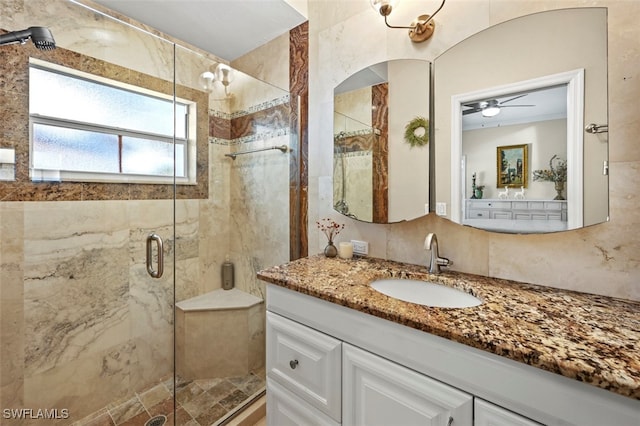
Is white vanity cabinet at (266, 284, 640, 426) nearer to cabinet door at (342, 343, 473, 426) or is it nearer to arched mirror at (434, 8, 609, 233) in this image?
cabinet door at (342, 343, 473, 426)

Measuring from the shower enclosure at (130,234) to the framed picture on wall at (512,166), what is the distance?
125 centimetres

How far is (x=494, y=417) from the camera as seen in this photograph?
68cm

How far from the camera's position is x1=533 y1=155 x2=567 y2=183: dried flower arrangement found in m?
1.01

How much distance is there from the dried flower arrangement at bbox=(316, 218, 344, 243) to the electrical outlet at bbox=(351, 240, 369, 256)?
0.41 ft

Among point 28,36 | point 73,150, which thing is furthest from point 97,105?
point 28,36

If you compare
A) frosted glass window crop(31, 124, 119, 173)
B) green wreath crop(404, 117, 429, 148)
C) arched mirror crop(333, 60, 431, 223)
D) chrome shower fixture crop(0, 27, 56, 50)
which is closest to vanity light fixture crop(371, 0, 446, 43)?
arched mirror crop(333, 60, 431, 223)

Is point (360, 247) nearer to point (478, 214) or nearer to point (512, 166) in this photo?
point (478, 214)

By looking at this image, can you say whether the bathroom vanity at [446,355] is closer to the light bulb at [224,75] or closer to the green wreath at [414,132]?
the green wreath at [414,132]

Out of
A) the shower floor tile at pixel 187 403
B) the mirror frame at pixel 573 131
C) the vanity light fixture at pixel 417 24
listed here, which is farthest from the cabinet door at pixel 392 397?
the vanity light fixture at pixel 417 24

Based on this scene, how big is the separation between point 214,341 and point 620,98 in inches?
88.5

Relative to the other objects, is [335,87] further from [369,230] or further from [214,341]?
[214,341]

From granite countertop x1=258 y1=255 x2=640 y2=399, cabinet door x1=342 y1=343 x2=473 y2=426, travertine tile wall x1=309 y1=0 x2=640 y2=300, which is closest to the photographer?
granite countertop x1=258 y1=255 x2=640 y2=399

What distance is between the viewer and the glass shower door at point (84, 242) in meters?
1.33

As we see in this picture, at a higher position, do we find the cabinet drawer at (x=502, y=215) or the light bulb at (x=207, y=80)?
the light bulb at (x=207, y=80)
